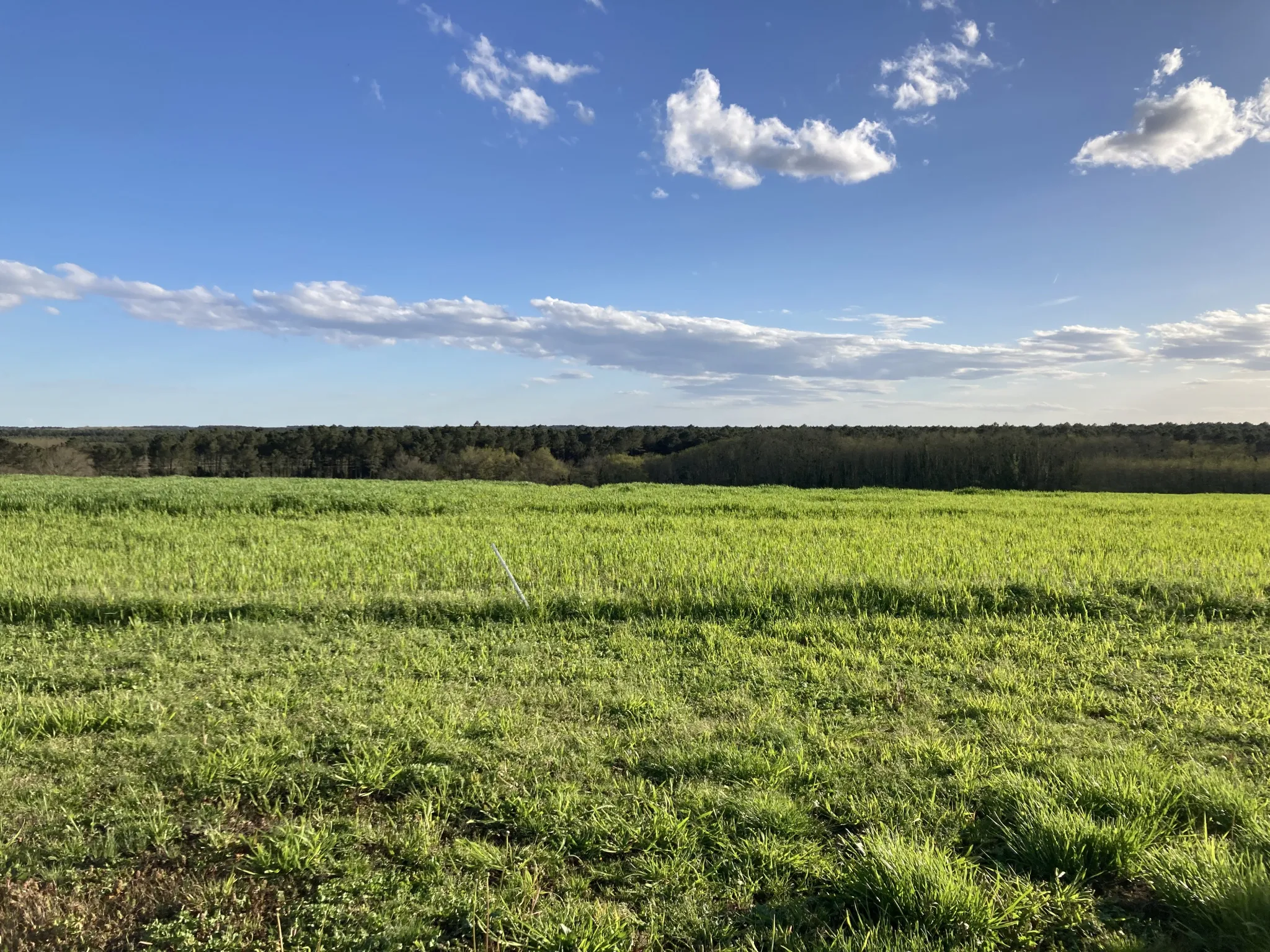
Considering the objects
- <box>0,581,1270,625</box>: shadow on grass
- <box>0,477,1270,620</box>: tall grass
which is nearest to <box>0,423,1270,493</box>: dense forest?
<box>0,477,1270,620</box>: tall grass

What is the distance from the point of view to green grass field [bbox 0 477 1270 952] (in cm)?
288

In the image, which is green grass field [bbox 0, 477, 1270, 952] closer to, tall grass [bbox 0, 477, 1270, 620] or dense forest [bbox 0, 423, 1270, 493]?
tall grass [bbox 0, 477, 1270, 620]

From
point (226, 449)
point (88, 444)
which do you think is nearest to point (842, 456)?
point (226, 449)

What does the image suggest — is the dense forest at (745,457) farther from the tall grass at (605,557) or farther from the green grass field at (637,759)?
the green grass field at (637,759)

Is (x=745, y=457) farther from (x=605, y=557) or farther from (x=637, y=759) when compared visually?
(x=637, y=759)

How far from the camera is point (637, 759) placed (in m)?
4.28

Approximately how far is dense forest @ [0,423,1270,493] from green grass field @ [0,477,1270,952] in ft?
162

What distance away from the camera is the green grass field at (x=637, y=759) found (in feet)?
9.45

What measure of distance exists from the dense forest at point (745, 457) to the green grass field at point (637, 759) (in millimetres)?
49437

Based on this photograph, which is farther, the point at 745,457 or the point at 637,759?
the point at 745,457

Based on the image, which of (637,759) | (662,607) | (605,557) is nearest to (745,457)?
(605,557)

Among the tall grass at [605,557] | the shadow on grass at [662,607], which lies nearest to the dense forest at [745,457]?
the tall grass at [605,557]

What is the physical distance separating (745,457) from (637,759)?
2520 inches

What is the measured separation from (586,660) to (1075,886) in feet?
14.0
